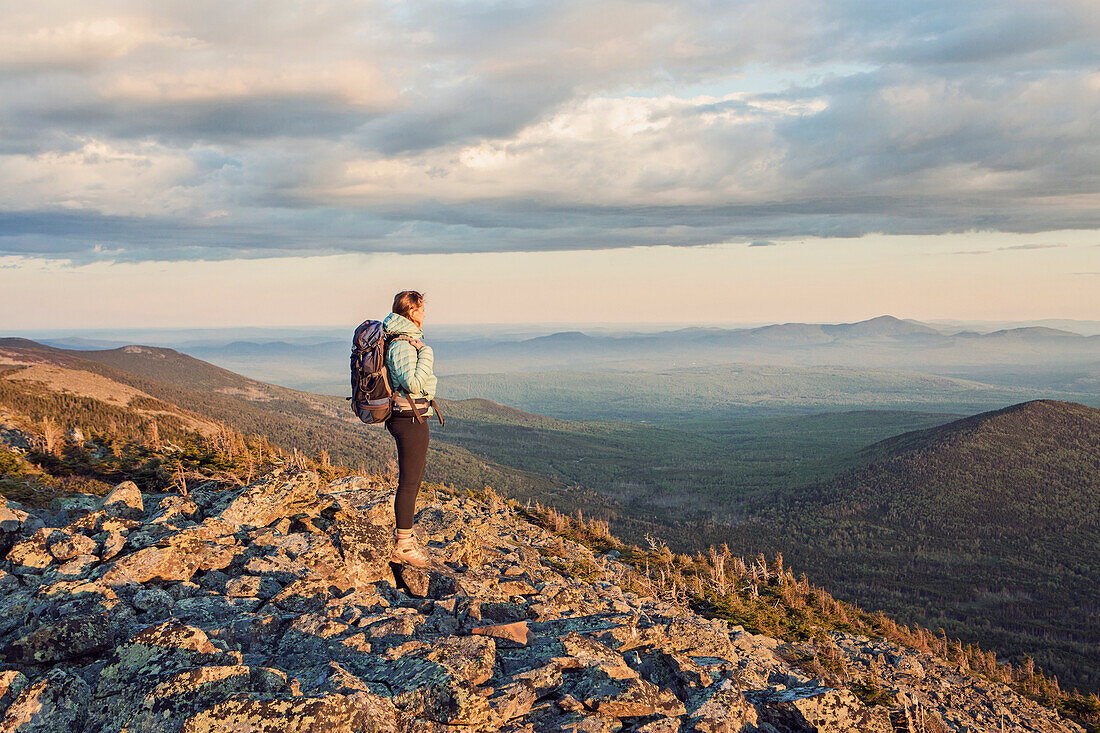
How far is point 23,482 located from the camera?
48.3 ft

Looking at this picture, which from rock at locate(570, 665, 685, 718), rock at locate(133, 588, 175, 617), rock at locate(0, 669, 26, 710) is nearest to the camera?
rock at locate(0, 669, 26, 710)

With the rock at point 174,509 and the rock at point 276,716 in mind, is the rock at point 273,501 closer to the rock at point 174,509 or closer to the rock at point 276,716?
the rock at point 174,509

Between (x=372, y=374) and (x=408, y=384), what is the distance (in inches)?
25.0

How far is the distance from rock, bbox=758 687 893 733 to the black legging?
19.2ft

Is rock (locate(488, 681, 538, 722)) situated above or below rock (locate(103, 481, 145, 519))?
below

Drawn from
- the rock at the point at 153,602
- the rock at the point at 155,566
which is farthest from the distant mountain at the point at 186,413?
the rock at the point at 153,602

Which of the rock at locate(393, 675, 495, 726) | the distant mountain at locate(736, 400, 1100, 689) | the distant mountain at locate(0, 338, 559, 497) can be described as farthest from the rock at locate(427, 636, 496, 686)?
the distant mountain at locate(736, 400, 1100, 689)

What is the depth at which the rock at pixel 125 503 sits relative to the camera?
12.5m

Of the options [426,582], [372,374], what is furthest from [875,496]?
[372,374]

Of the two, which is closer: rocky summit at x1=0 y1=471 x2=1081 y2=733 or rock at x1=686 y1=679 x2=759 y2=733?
rocky summit at x1=0 y1=471 x2=1081 y2=733

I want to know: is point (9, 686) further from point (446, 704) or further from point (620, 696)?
point (620, 696)

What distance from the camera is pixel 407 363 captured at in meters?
9.97

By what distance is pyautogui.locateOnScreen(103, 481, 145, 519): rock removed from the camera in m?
12.5

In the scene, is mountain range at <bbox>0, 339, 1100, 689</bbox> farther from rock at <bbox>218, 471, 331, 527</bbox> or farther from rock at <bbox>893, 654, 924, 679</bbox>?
rock at <bbox>893, 654, 924, 679</bbox>
